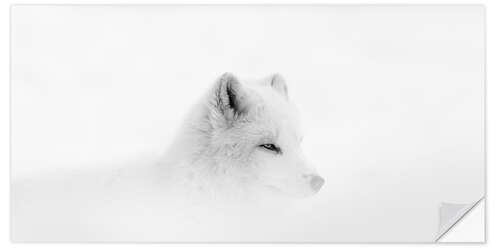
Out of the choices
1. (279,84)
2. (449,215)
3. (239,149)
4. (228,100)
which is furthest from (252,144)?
(449,215)

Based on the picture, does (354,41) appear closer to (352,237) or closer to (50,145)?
(352,237)

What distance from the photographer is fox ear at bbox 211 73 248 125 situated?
2617 millimetres

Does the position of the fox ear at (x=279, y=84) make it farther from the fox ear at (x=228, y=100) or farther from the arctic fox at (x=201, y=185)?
the fox ear at (x=228, y=100)

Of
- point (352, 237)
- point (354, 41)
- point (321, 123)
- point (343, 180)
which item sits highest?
point (354, 41)

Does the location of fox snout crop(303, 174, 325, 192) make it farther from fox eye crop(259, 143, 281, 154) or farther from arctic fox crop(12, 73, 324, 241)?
fox eye crop(259, 143, 281, 154)

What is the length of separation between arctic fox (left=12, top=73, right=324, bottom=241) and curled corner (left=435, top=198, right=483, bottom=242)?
92 cm

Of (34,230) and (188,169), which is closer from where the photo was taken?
(188,169)

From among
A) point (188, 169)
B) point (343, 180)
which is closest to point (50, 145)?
point (188, 169)

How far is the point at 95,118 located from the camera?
3.15 metres

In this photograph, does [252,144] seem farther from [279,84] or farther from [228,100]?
[279,84]

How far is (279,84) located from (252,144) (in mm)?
412

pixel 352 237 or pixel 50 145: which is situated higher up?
pixel 50 145

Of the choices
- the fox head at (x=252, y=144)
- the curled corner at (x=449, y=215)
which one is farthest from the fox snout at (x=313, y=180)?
the curled corner at (x=449, y=215)

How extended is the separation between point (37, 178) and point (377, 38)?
79.9 inches
